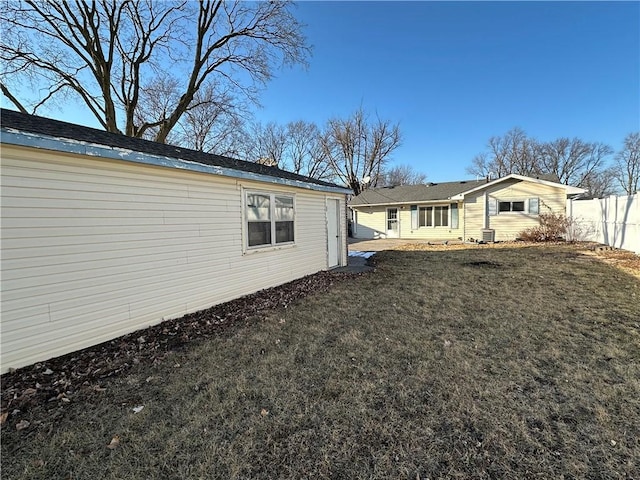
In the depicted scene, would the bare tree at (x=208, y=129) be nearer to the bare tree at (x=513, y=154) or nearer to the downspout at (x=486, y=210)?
the downspout at (x=486, y=210)

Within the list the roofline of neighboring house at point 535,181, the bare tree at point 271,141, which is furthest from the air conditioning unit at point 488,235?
the bare tree at point 271,141

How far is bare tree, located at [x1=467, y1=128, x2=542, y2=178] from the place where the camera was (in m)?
37.5

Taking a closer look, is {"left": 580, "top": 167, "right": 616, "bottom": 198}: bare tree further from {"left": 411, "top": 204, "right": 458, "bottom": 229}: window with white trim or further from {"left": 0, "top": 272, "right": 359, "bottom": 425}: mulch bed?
{"left": 0, "top": 272, "right": 359, "bottom": 425}: mulch bed

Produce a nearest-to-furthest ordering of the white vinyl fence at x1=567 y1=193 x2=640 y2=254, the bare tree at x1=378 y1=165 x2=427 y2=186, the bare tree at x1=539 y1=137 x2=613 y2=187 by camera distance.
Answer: the white vinyl fence at x1=567 y1=193 x2=640 y2=254 < the bare tree at x1=539 y1=137 x2=613 y2=187 < the bare tree at x1=378 y1=165 x2=427 y2=186

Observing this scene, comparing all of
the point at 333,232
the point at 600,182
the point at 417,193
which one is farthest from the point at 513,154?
the point at 333,232

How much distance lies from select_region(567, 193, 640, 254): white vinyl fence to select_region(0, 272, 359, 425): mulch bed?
11.8 m

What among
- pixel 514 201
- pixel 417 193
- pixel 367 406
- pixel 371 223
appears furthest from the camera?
pixel 371 223

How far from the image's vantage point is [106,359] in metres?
3.40

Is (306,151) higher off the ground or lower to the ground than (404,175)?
higher

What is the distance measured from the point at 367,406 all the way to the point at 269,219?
493 cm

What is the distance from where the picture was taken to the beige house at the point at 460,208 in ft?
51.6

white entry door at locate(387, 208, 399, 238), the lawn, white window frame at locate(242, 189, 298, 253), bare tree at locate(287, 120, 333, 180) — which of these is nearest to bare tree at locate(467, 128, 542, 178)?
bare tree at locate(287, 120, 333, 180)

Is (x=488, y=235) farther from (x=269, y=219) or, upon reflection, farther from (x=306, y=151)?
(x=306, y=151)

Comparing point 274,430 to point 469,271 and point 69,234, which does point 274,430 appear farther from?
point 469,271
